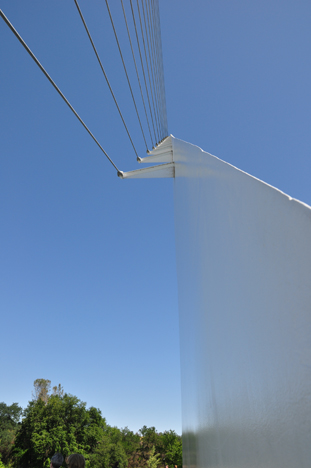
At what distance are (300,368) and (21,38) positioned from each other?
5.06 feet

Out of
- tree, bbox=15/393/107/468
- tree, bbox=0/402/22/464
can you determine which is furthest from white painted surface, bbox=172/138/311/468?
tree, bbox=0/402/22/464

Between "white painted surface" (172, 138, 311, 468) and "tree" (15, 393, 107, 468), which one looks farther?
"tree" (15, 393, 107, 468)

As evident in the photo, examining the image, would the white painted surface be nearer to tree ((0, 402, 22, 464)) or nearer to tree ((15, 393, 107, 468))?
tree ((15, 393, 107, 468))

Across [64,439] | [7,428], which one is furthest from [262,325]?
[7,428]

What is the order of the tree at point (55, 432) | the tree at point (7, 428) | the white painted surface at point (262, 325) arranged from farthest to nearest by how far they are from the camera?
the tree at point (7, 428) → the tree at point (55, 432) → the white painted surface at point (262, 325)

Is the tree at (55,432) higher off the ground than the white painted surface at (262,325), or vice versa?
the white painted surface at (262,325)

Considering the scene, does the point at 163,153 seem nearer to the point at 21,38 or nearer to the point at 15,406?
the point at 21,38

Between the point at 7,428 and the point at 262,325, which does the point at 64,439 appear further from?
the point at 262,325

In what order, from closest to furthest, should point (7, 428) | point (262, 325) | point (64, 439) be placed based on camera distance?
1. point (262, 325)
2. point (64, 439)
3. point (7, 428)

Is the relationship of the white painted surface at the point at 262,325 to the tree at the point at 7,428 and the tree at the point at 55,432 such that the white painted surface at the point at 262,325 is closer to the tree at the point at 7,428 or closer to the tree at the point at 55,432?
the tree at the point at 55,432

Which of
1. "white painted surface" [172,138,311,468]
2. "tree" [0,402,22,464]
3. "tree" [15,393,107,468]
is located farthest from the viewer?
"tree" [0,402,22,464]

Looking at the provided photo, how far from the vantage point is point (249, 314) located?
1.92ft

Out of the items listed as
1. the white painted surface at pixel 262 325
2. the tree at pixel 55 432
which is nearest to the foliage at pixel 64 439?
the tree at pixel 55 432

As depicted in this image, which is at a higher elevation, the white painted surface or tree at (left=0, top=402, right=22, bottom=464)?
the white painted surface
